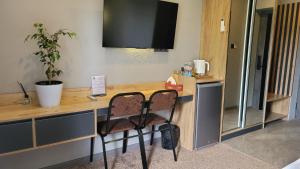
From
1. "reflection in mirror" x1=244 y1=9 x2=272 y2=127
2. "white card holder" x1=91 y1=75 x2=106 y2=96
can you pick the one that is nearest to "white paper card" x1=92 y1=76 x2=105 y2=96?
"white card holder" x1=91 y1=75 x2=106 y2=96

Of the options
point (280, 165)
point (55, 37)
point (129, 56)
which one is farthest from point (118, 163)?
point (280, 165)

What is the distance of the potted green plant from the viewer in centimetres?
202

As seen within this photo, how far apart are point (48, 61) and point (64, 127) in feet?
2.30

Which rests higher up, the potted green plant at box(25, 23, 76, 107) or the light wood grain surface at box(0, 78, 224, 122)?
the potted green plant at box(25, 23, 76, 107)

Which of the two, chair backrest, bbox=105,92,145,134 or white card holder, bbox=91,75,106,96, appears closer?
chair backrest, bbox=105,92,145,134

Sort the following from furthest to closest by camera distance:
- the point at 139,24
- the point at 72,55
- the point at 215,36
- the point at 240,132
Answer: the point at 240,132, the point at 215,36, the point at 139,24, the point at 72,55

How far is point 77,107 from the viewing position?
206 centimetres

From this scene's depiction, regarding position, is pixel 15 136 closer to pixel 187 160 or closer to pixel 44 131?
pixel 44 131

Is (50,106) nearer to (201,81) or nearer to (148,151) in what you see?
(148,151)

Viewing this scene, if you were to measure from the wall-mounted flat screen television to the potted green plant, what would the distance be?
17.2 inches

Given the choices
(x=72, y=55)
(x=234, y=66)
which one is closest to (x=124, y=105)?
(x=72, y=55)

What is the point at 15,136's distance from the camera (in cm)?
175

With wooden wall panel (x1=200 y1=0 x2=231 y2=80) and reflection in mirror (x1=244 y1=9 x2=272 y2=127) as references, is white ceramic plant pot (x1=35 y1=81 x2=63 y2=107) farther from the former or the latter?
reflection in mirror (x1=244 y1=9 x2=272 y2=127)

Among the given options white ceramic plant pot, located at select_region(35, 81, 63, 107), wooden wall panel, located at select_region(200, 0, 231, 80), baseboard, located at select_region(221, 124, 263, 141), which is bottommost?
baseboard, located at select_region(221, 124, 263, 141)
